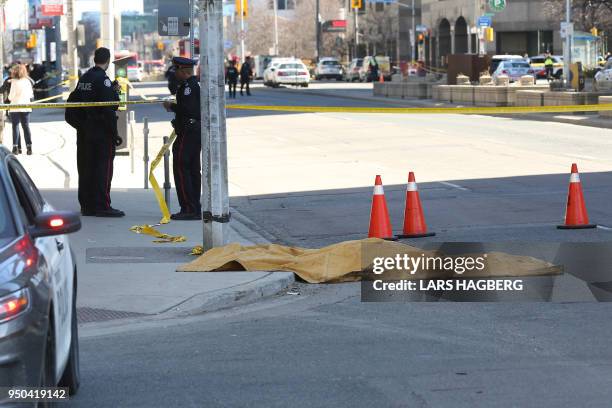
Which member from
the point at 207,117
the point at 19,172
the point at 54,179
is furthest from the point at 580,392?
the point at 54,179

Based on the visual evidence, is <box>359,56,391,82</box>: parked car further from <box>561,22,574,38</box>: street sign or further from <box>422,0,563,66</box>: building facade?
<box>561,22,574,38</box>: street sign

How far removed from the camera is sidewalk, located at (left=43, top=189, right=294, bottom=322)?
1002 centimetres

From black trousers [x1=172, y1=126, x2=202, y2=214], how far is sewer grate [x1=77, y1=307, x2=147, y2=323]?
5.85 m

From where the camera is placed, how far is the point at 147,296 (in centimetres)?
1037

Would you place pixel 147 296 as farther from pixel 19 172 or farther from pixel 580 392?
pixel 580 392

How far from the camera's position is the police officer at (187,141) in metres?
15.6

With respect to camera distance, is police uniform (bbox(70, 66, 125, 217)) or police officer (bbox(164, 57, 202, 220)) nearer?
police officer (bbox(164, 57, 202, 220))

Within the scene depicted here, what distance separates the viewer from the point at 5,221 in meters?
5.93

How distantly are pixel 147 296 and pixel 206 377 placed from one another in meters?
2.93

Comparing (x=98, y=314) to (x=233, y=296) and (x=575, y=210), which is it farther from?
(x=575, y=210)

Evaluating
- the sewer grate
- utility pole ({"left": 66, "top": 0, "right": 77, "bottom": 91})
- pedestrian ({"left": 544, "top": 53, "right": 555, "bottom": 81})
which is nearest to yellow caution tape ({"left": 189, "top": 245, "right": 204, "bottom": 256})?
the sewer grate

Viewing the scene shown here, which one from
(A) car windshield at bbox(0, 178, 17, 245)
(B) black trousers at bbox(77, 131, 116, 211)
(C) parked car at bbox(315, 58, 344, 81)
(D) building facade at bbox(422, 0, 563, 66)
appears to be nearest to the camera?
(A) car windshield at bbox(0, 178, 17, 245)

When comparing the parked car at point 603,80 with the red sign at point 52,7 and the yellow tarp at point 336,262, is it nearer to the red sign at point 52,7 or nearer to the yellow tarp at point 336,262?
the red sign at point 52,7

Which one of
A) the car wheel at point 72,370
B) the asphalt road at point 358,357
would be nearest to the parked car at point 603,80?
the asphalt road at point 358,357
